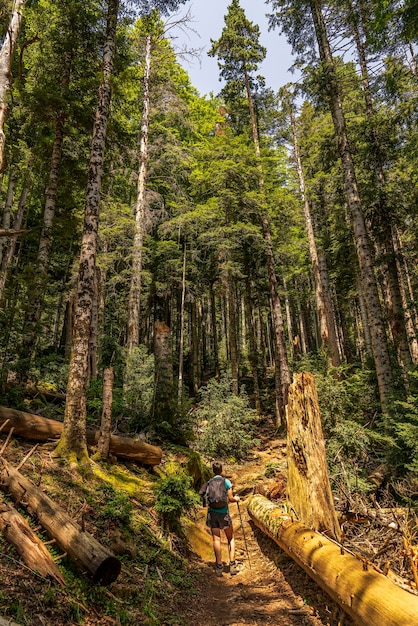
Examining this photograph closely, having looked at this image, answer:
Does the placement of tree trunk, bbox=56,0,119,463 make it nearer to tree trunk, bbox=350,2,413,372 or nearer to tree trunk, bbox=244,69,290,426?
tree trunk, bbox=350,2,413,372

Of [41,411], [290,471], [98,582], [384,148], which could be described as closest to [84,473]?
[98,582]

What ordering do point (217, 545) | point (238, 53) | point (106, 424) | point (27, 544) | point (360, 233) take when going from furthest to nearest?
1. point (238, 53)
2. point (360, 233)
3. point (106, 424)
4. point (217, 545)
5. point (27, 544)

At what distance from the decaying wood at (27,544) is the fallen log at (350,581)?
2872 millimetres

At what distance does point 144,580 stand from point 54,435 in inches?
133

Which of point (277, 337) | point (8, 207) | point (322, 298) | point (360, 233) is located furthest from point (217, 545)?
point (8, 207)

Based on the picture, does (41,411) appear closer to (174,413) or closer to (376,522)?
(174,413)

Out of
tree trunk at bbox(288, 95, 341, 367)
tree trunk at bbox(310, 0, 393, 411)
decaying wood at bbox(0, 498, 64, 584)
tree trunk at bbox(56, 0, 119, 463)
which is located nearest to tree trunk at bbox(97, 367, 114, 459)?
tree trunk at bbox(56, 0, 119, 463)

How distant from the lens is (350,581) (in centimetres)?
368

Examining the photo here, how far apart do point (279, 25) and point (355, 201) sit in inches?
326

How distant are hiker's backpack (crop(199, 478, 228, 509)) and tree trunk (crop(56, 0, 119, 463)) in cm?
231

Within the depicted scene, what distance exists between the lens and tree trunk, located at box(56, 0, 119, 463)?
6297 mm

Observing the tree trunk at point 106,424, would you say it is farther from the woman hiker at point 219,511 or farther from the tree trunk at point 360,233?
the tree trunk at point 360,233

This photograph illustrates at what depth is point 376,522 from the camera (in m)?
5.57

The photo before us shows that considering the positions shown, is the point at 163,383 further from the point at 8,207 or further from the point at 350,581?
the point at 8,207
